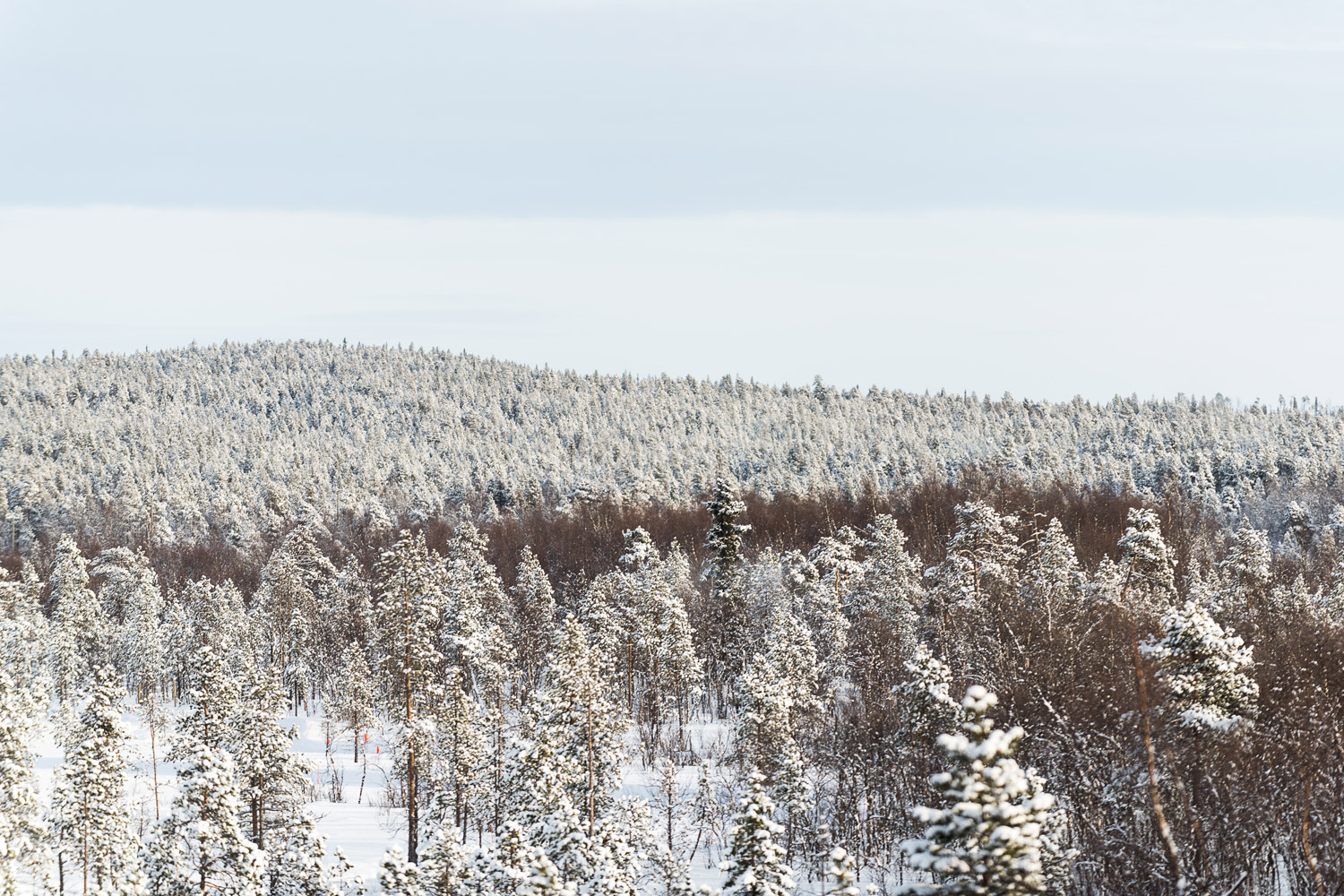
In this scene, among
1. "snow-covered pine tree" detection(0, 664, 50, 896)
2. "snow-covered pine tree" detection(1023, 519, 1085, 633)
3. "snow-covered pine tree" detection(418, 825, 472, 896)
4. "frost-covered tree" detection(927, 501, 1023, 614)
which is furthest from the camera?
"frost-covered tree" detection(927, 501, 1023, 614)

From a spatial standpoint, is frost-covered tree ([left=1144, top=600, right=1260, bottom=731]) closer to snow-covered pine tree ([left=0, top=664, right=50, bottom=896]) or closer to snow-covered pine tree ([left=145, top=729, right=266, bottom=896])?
snow-covered pine tree ([left=145, top=729, right=266, bottom=896])

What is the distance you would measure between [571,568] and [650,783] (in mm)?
51068

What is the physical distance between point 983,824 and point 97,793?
2984 centimetres

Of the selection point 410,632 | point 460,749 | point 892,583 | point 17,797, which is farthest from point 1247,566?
point 17,797

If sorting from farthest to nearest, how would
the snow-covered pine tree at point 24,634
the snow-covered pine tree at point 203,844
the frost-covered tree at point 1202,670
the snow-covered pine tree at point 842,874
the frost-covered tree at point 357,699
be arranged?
the snow-covered pine tree at point 24,634
the frost-covered tree at point 357,699
the frost-covered tree at point 1202,670
the snow-covered pine tree at point 203,844
the snow-covered pine tree at point 842,874

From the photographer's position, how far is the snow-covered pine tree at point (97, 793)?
31391 mm

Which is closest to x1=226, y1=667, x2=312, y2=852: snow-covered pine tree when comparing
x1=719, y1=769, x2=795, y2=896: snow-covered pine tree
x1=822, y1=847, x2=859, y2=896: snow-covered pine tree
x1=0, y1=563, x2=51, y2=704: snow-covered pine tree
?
x1=719, y1=769, x2=795, y2=896: snow-covered pine tree

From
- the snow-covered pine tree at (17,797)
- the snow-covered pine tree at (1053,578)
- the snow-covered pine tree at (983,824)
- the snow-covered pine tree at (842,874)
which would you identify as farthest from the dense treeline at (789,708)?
the snow-covered pine tree at (842,874)

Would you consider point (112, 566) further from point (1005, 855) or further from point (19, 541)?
point (1005, 855)

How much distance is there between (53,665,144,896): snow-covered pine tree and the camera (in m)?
→ 31.4

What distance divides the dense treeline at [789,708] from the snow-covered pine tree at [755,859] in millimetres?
47

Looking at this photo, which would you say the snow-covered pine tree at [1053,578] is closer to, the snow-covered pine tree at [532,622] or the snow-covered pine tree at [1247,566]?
the snow-covered pine tree at [1247,566]

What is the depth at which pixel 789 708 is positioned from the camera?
43375 mm

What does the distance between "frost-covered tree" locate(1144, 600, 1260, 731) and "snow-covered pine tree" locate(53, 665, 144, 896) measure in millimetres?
28723
